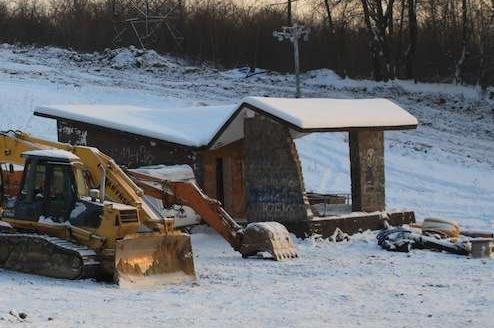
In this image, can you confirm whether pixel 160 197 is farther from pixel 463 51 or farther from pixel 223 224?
pixel 463 51

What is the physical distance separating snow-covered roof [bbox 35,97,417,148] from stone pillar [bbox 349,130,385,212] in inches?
20.8

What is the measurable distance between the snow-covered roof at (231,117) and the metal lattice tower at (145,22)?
98.9 ft

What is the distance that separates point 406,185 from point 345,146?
4407 mm

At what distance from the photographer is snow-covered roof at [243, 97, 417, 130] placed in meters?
18.0

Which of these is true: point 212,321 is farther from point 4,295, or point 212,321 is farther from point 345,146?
point 345,146

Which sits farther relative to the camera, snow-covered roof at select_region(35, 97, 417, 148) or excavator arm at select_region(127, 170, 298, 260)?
snow-covered roof at select_region(35, 97, 417, 148)

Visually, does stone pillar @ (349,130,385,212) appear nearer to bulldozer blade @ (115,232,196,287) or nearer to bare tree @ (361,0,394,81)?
bulldozer blade @ (115,232,196,287)

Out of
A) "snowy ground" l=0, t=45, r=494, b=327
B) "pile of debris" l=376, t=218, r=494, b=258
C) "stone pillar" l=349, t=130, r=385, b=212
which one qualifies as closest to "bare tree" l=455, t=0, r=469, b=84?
"snowy ground" l=0, t=45, r=494, b=327

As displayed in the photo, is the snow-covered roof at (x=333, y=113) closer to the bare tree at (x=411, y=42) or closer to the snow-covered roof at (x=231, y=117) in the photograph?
the snow-covered roof at (x=231, y=117)

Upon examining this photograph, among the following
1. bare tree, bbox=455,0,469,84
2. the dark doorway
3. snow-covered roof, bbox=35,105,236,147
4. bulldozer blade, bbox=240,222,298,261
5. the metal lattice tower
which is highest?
the metal lattice tower

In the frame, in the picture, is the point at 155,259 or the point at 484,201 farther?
the point at 484,201

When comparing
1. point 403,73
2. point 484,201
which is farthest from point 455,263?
point 403,73

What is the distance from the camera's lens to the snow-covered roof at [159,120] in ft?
64.6

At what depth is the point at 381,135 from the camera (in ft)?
67.5
